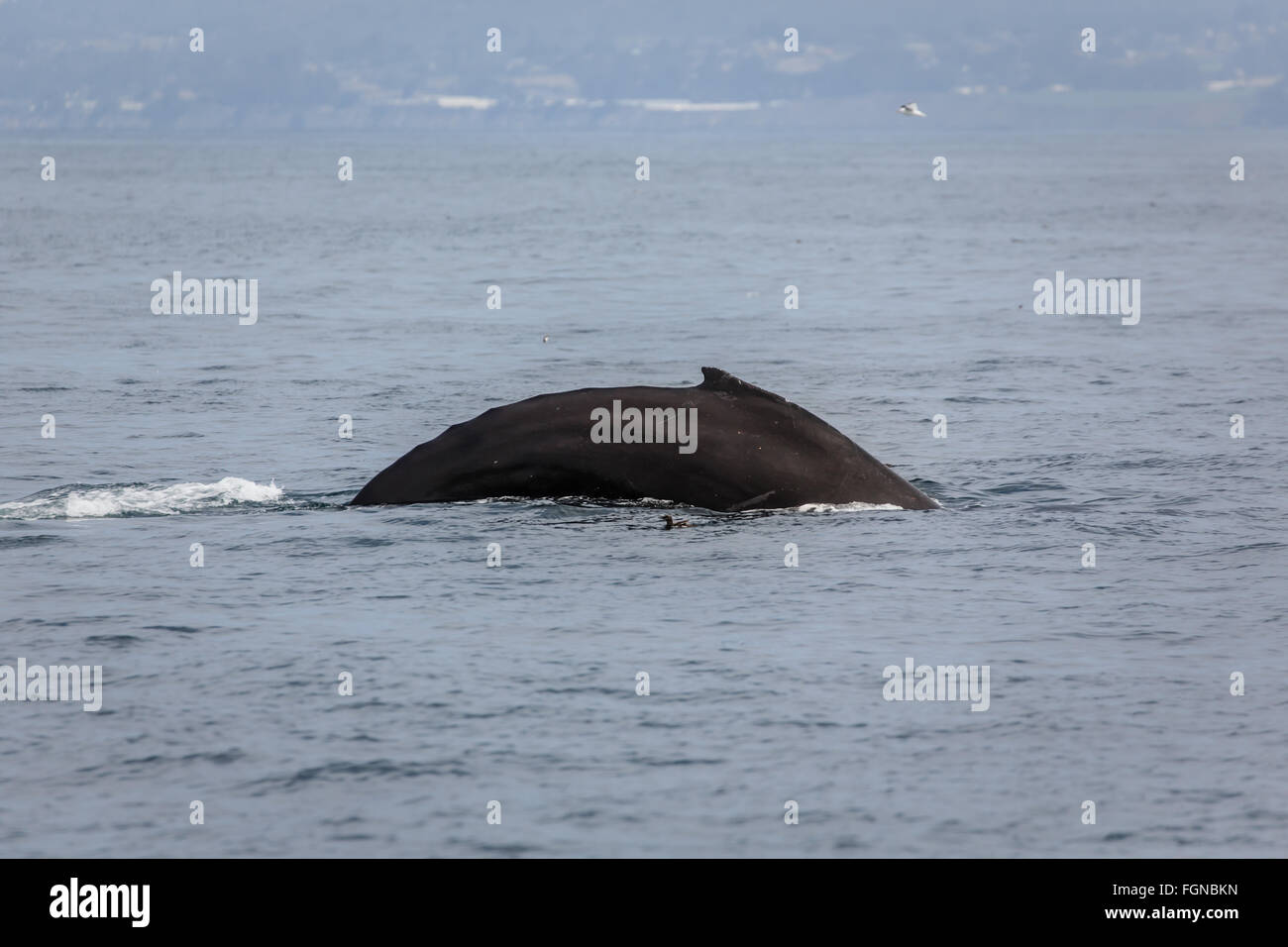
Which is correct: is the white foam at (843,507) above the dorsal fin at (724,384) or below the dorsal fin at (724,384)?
below

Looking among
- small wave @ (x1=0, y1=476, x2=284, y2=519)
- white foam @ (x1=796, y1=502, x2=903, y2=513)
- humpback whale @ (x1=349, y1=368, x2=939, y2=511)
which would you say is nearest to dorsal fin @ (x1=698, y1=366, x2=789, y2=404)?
humpback whale @ (x1=349, y1=368, x2=939, y2=511)

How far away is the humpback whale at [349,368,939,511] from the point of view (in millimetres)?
14750

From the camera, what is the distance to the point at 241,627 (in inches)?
505

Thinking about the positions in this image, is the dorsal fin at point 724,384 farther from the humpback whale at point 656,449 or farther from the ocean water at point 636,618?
the ocean water at point 636,618

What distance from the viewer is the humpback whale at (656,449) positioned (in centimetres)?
1475

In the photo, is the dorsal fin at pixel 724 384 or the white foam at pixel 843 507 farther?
the white foam at pixel 843 507

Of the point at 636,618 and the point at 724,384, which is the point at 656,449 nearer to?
the point at 724,384

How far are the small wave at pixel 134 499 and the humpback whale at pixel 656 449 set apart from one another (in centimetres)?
316

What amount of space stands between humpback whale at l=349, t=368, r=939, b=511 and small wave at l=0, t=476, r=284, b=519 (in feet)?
10.4

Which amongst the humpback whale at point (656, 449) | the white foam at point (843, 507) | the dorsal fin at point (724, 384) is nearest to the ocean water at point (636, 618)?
the white foam at point (843, 507)

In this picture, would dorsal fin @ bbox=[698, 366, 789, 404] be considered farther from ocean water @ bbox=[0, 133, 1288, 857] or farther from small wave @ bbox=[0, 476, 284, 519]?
small wave @ bbox=[0, 476, 284, 519]

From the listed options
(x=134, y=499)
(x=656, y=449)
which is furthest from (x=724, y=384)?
(x=134, y=499)

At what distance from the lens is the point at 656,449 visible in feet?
48.6
